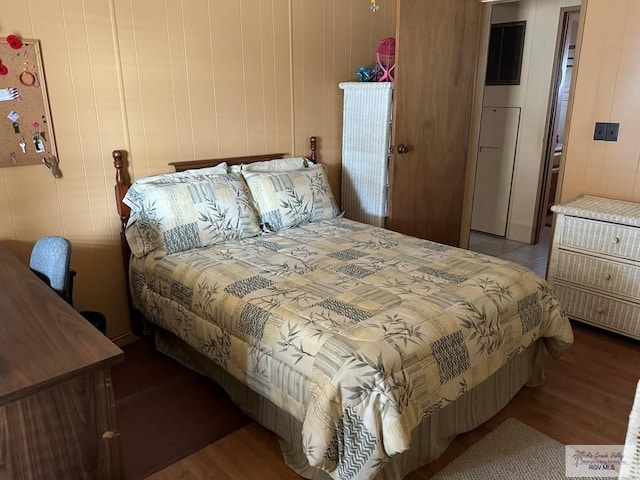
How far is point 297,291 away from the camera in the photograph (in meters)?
2.03

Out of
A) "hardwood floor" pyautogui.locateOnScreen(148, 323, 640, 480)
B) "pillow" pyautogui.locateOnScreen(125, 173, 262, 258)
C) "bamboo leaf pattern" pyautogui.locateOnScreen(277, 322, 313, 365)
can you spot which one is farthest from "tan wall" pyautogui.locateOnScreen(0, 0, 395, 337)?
"bamboo leaf pattern" pyautogui.locateOnScreen(277, 322, 313, 365)

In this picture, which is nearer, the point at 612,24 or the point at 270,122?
the point at 612,24

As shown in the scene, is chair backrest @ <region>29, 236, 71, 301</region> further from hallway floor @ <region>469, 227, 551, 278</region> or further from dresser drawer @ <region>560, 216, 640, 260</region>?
hallway floor @ <region>469, 227, 551, 278</region>

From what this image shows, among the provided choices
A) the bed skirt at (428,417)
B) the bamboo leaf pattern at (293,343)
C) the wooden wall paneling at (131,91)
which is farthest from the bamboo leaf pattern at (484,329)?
the wooden wall paneling at (131,91)

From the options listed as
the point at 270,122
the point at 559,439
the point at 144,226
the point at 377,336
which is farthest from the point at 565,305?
the point at 144,226

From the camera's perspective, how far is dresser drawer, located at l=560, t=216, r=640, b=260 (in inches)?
103

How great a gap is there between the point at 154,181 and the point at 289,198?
783 mm

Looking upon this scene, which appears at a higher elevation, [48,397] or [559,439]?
[48,397]

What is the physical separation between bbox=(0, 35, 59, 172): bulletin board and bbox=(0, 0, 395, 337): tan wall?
44mm

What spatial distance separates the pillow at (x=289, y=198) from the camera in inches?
114

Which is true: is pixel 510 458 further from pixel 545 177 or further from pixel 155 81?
pixel 545 177

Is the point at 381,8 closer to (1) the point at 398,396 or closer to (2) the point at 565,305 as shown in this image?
(2) the point at 565,305

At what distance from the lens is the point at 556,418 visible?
7.04 ft

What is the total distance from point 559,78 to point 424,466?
366 cm
